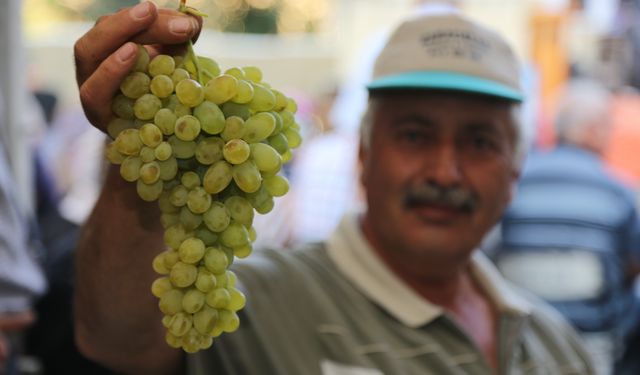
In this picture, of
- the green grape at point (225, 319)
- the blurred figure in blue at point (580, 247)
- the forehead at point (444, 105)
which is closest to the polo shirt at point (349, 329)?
the forehead at point (444, 105)

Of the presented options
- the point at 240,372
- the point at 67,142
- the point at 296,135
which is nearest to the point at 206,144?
the point at 296,135

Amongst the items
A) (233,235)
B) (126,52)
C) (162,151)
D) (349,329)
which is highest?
(126,52)

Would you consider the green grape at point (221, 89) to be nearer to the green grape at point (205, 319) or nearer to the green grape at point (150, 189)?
the green grape at point (150, 189)

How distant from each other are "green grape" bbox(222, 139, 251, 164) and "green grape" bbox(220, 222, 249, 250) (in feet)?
0.28

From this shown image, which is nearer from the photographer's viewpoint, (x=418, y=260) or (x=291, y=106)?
(x=291, y=106)

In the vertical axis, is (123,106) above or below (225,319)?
above

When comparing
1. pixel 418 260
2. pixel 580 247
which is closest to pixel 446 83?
pixel 418 260

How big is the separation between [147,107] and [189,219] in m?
0.13

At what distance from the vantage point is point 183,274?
93 cm

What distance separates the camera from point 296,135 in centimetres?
105

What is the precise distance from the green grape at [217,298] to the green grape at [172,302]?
0.11 feet

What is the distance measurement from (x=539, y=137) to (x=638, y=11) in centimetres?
227

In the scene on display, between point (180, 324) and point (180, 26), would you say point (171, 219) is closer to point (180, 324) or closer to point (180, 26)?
point (180, 324)

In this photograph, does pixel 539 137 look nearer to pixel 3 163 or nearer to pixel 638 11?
A: pixel 638 11
